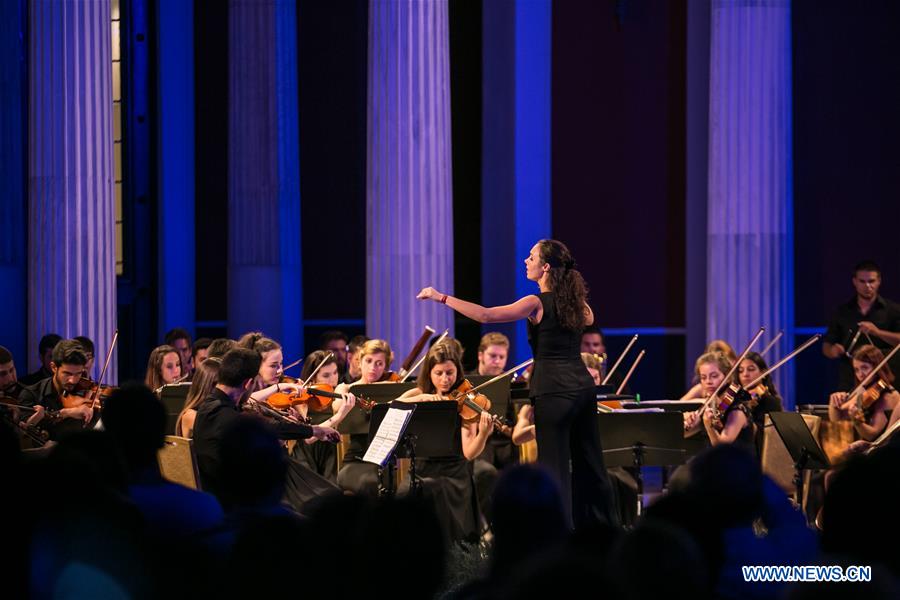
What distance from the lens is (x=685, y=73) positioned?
1353cm

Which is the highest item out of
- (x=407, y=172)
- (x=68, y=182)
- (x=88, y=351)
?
(x=407, y=172)

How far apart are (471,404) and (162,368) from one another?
2.51 metres

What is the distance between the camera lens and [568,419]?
22.1ft

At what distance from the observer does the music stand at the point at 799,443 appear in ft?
24.3

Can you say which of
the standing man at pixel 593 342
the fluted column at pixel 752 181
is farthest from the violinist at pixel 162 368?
the fluted column at pixel 752 181

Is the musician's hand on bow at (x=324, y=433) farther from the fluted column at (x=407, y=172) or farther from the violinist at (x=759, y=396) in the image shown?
the fluted column at (x=407, y=172)

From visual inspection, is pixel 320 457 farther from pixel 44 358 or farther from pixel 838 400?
pixel 838 400

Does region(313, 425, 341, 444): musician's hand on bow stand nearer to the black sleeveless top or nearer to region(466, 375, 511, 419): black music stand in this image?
region(466, 375, 511, 419): black music stand

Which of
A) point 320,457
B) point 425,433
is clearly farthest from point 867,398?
point 320,457

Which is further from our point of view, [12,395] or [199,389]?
[12,395]

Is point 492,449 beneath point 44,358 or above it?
beneath

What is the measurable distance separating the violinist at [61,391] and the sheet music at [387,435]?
2111 mm

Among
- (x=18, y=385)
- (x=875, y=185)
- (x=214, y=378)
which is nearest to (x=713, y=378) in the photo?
(x=214, y=378)

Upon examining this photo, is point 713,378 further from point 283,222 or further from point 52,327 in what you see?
point 283,222
